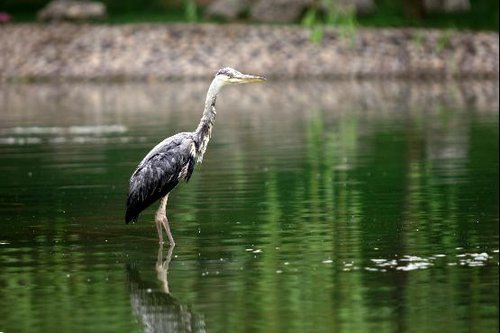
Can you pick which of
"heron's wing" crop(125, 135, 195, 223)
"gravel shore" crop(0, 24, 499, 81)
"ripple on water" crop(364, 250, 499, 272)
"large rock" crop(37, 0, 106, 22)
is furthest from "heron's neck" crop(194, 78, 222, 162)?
"large rock" crop(37, 0, 106, 22)

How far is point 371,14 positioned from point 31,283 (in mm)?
49952

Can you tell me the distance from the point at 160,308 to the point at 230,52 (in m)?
47.3

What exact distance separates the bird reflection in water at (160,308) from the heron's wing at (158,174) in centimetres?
213

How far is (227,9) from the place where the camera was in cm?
6525

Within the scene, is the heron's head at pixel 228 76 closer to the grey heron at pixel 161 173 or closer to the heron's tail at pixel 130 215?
the grey heron at pixel 161 173

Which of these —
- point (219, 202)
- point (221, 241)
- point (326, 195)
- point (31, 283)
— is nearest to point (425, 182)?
point (326, 195)

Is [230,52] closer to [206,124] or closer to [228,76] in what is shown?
[228,76]

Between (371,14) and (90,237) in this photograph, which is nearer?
(90,237)

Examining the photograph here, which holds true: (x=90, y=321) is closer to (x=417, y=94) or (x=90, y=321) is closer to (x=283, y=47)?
(x=417, y=94)

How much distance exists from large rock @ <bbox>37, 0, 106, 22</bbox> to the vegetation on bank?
26.3 inches

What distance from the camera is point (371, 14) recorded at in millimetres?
64500

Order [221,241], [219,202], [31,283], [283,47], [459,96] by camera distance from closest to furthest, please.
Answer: [31,283] < [221,241] < [219,202] < [459,96] < [283,47]

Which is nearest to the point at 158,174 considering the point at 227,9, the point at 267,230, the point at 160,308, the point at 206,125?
the point at 206,125

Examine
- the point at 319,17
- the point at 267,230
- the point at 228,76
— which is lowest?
Answer: the point at 267,230
